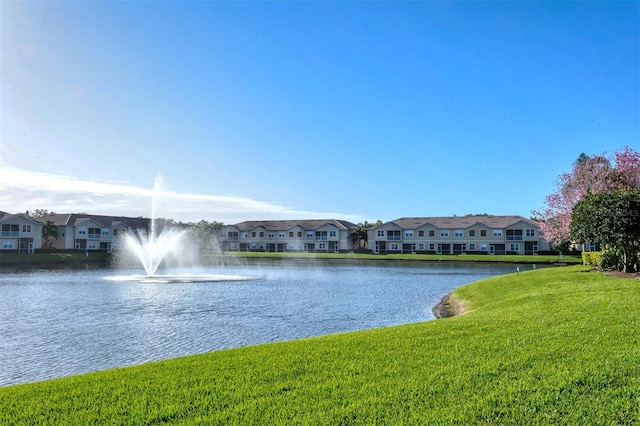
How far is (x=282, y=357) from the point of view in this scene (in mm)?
9258

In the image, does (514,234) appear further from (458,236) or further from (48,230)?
(48,230)

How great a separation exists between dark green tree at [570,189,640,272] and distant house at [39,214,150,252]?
83.5 meters

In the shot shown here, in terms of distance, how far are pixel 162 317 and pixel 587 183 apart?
32.2 metres

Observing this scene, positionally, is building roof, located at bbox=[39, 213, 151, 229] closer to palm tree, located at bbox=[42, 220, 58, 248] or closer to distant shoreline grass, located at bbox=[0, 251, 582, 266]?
palm tree, located at bbox=[42, 220, 58, 248]

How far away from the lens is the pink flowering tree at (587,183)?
3516 centimetres

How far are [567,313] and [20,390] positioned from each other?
1260 cm

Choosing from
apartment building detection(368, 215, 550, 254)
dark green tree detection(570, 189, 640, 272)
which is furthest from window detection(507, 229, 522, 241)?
dark green tree detection(570, 189, 640, 272)

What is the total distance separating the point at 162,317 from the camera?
61.8 ft

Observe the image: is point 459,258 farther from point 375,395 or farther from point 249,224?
point 375,395

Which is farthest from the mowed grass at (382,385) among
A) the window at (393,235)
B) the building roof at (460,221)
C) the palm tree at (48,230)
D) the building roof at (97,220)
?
the building roof at (97,220)

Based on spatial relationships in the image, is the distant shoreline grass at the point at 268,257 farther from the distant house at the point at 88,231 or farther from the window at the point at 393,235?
the window at the point at 393,235

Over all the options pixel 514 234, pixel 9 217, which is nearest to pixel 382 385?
pixel 514 234

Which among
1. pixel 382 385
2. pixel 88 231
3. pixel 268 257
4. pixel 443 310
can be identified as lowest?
pixel 443 310

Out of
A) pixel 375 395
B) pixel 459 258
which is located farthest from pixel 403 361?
pixel 459 258
